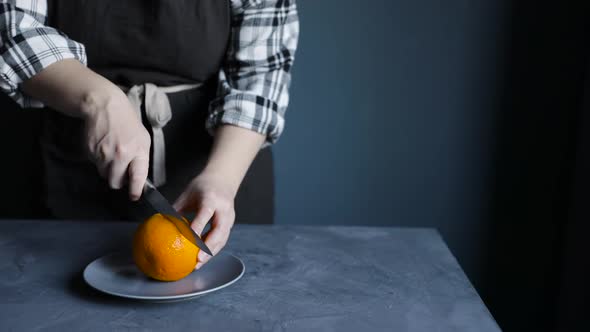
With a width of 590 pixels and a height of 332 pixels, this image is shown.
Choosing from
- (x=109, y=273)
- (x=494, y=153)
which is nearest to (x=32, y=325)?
(x=109, y=273)

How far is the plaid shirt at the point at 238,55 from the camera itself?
855 millimetres

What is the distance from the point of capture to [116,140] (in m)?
0.75

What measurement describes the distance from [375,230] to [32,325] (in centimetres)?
51

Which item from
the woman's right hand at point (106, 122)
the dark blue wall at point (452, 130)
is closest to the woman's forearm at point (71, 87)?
the woman's right hand at point (106, 122)

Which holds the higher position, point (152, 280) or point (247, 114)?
point (247, 114)

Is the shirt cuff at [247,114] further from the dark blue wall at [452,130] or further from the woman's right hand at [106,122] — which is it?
the dark blue wall at [452,130]

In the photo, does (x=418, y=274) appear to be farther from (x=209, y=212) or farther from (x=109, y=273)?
(x=109, y=273)

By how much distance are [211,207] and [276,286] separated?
0.45 ft

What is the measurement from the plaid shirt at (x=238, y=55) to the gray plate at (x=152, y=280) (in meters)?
0.29

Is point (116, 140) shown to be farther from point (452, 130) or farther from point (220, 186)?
point (452, 130)

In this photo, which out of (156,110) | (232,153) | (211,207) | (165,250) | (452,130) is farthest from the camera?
(452,130)

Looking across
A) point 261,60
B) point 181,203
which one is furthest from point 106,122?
point 261,60

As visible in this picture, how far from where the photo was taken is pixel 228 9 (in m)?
1.04

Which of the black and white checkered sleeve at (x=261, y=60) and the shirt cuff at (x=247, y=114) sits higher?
the black and white checkered sleeve at (x=261, y=60)
